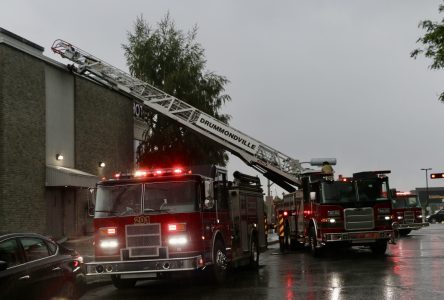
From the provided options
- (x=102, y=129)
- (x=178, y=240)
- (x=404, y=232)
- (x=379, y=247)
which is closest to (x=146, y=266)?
(x=178, y=240)

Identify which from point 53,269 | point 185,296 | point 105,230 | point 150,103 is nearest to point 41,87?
point 150,103

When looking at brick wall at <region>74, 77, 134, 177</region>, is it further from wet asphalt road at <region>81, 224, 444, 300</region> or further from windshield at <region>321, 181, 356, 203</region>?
wet asphalt road at <region>81, 224, 444, 300</region>

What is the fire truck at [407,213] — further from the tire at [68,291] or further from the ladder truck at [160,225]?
the tire at [68,291]

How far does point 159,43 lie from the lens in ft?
122

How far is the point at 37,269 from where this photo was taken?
26.5ft

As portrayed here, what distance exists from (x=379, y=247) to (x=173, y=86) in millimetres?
18379

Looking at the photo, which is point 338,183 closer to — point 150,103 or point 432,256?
point 432,256

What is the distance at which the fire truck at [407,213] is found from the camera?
32094mm

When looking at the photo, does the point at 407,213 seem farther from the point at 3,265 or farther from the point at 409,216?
the point at 3,265

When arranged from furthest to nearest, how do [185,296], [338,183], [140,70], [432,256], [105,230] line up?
[140,70] → [338,183] → [432,256] → [105,230] → [185,296]

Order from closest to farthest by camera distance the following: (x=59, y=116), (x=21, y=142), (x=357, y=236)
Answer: (x=357, y=236)
(x=21, y=142)
(x=59, y=116)

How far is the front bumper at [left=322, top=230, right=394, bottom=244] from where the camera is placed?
1834cm

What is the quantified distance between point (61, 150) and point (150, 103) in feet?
15.2

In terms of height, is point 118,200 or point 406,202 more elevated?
point 406,202
